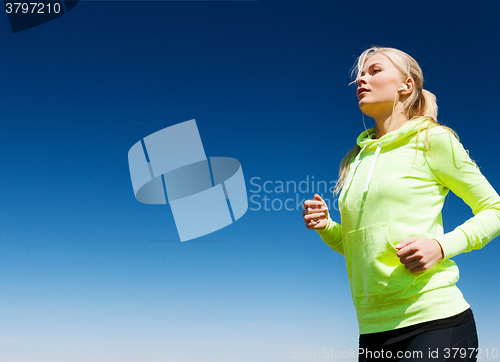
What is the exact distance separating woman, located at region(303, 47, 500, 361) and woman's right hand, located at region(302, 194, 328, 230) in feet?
0.43

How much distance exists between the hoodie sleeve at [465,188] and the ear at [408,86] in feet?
1.27

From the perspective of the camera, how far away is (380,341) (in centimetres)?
215

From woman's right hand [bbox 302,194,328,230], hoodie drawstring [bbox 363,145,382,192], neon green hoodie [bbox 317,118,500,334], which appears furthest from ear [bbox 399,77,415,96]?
woman's right hand [bbox 302,194,328,230]

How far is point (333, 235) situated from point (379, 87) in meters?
0.99

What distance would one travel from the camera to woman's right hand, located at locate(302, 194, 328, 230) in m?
2.58

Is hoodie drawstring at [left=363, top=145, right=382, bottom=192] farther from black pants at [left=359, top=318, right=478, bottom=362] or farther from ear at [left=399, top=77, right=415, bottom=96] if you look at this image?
black pants at [left=359, top=318, right=478, bottom=362]

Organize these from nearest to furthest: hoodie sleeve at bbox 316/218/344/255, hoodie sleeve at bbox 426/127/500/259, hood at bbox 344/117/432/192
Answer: hoodie sleeve at bbox 426/127/500/259, hood at bbox 344/117/432/192, hoodie sleeve at bbox 316/218/344/255

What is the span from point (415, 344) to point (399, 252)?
18.8 inches

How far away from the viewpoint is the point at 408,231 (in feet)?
6.86

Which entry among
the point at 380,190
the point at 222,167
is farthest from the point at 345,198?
the point at 222,167

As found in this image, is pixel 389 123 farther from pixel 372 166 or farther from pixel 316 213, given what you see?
pixel 316 213

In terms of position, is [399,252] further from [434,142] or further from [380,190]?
[434,142]

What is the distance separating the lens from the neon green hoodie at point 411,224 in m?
2.04

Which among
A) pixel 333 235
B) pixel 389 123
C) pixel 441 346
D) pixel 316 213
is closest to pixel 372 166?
pixel 389 123
